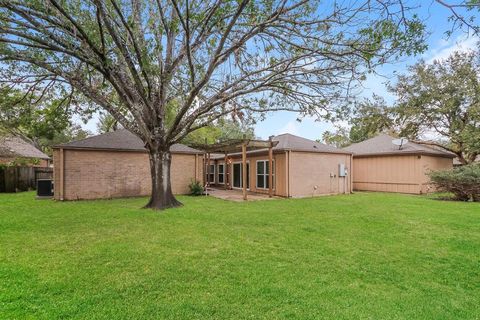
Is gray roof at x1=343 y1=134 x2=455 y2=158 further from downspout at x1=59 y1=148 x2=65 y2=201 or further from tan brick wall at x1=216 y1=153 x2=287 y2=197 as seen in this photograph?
downspout at x1=59 y1=148 x2=65 y2=201

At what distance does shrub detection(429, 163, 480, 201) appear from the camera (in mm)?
11953

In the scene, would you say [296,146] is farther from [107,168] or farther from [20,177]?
[20,177]

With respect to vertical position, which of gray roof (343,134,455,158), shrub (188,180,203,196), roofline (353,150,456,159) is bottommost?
shrub (188,180,203,196)

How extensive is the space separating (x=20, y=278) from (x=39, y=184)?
10.8m

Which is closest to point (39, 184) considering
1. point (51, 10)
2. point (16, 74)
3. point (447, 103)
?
point (16, 74)

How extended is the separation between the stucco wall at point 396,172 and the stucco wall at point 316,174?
116 inches

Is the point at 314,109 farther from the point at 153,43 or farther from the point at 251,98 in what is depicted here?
the point at 153,43

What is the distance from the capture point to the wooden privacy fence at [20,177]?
15.2 metres

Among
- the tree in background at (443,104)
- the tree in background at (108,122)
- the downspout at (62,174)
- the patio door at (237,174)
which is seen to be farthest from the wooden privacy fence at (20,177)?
the tree in background at (443,104)

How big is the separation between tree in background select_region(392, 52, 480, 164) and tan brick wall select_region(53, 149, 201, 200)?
16196 millimetres

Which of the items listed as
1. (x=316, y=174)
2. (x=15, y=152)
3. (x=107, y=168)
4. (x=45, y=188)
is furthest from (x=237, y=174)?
(x=15, y=152)

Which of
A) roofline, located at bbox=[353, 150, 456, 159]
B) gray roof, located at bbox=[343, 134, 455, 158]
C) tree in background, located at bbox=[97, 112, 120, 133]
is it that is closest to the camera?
roofline, located at bbox=[353, 150, 456, 159]

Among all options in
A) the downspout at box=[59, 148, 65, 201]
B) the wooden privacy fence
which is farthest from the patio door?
the wooden privacy fence

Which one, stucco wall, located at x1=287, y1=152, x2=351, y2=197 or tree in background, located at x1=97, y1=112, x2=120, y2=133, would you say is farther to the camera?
tree in background, located at x1=97, y1=112, x2=120, y2=133
